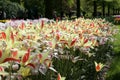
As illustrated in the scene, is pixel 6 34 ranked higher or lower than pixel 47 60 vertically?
higher

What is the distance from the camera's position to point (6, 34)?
396 cm

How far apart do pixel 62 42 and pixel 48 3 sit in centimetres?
2652

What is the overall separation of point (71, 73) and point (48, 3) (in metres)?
25.7

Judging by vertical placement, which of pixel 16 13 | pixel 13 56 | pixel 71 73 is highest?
pixel 13 56

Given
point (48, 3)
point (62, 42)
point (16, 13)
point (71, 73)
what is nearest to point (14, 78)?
point (62, 42)

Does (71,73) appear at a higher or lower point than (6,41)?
lower

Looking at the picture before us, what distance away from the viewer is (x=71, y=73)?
611cm

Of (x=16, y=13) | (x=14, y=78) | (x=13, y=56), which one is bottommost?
(x=16, y=13)

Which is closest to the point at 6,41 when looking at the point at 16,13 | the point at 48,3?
the point at 48,3

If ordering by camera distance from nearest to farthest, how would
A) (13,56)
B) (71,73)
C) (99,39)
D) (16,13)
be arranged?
(13,56)
(71,73)
(99,39)
(16,13)

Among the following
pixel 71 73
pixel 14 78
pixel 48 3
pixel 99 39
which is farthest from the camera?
pixel 48 3

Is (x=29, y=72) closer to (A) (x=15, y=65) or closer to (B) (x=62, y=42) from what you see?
(A) (x=15, y=65)

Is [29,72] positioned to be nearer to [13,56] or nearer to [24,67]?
[24,67]

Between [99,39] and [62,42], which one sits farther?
[99,39]
